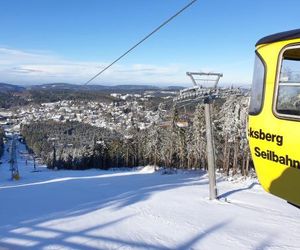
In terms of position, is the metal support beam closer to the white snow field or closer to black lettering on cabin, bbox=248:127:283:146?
the white snow field

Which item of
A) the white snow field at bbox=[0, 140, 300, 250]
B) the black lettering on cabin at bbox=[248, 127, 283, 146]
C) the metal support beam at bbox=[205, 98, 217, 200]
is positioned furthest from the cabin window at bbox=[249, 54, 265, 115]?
the metal support beam at bbox=[205, 98, 217, 200]

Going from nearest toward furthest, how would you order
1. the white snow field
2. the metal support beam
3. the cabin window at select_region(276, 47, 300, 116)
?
the cabin window at select_region(276, 47, 300, 116) → the white snow field → the metal support beam

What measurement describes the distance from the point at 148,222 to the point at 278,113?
1008 cm

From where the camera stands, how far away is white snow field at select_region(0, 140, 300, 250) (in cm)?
1262

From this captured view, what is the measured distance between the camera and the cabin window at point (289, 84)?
6.07m

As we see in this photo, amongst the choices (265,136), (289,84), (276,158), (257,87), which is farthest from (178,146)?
(289,84)

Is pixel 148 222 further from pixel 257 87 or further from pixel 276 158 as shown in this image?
pixel 257 87

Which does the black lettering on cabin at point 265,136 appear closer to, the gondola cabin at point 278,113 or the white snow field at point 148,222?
the gondola cabin at point 278,113

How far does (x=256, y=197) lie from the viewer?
22594 millimetres

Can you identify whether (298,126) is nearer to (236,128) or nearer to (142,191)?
(142,191)

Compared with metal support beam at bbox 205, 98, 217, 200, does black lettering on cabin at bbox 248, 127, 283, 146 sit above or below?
above

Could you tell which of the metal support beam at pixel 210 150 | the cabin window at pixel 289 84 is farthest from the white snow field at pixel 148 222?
the cabin window at pixel 289 84

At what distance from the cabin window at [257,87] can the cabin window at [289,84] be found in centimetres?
42

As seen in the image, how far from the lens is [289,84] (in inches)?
243
